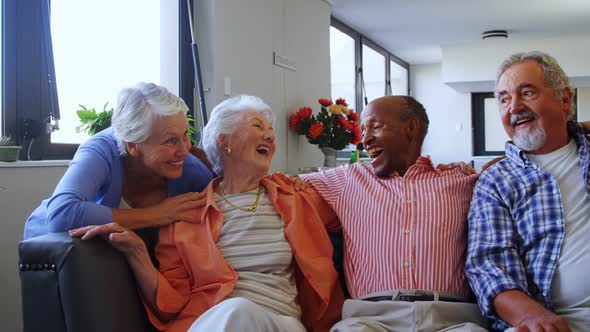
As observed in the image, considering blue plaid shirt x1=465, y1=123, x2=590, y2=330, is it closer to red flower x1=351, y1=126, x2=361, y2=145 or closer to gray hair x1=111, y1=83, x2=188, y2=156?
gray hair x1=111, y1=83, x2=188, y2=156

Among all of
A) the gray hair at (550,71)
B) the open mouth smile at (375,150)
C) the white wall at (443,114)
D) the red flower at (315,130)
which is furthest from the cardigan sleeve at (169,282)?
the white wall at (443,114)

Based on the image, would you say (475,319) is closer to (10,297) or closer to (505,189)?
(505,189)

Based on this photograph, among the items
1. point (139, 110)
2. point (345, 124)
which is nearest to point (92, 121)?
point (139, 110)

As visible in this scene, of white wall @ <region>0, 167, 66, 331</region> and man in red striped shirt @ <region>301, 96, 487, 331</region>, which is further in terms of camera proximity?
white wall @ <region>0, 167, 66, 331</region>

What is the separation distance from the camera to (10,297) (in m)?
2.36

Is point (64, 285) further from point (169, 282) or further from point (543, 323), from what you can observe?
point (543, 323)

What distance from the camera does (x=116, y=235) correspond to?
153cm

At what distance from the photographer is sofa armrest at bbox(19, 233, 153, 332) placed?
1.43 meters

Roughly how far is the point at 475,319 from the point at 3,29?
7.61 ft

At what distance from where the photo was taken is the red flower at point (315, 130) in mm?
4496

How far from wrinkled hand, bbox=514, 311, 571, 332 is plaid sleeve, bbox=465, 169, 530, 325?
0.12 m

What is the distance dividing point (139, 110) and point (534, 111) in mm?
1210

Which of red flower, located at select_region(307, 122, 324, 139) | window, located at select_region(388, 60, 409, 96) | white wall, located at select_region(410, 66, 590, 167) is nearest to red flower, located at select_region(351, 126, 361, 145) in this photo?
red flower, located at select_region(307, 122, 324, 139)

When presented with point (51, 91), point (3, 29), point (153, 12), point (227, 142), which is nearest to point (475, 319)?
point (227, 142)
